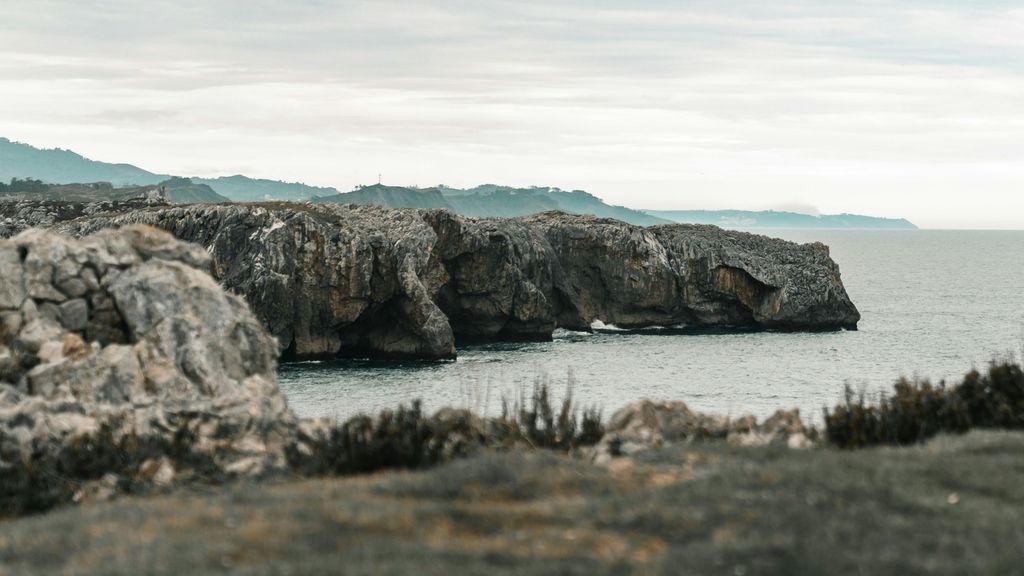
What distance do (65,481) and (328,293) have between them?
6426 cm

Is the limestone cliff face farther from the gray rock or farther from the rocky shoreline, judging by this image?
the gray rock

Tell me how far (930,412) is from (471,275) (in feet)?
250

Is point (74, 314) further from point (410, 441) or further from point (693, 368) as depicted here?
point (693, 368)

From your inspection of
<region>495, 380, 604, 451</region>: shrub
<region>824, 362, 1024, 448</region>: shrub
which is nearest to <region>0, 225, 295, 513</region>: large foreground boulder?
<region>495, 380, 604, 451</region>: shrub

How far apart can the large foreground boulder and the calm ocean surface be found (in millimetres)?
22059

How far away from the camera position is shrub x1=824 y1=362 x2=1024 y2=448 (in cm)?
1994

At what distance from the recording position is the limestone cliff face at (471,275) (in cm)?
8088

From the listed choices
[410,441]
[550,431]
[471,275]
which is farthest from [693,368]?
[410,441]

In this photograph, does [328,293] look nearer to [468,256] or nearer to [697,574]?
[468,256]

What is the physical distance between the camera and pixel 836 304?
10719 cm

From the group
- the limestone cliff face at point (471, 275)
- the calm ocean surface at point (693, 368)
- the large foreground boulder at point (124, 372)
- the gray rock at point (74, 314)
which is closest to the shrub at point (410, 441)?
the large foreground boulder at point (124, 372)

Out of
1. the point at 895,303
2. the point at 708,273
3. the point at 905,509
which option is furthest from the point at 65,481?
the point at 895,303

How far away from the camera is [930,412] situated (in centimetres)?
2105

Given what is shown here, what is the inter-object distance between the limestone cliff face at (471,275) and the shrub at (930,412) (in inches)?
2403
